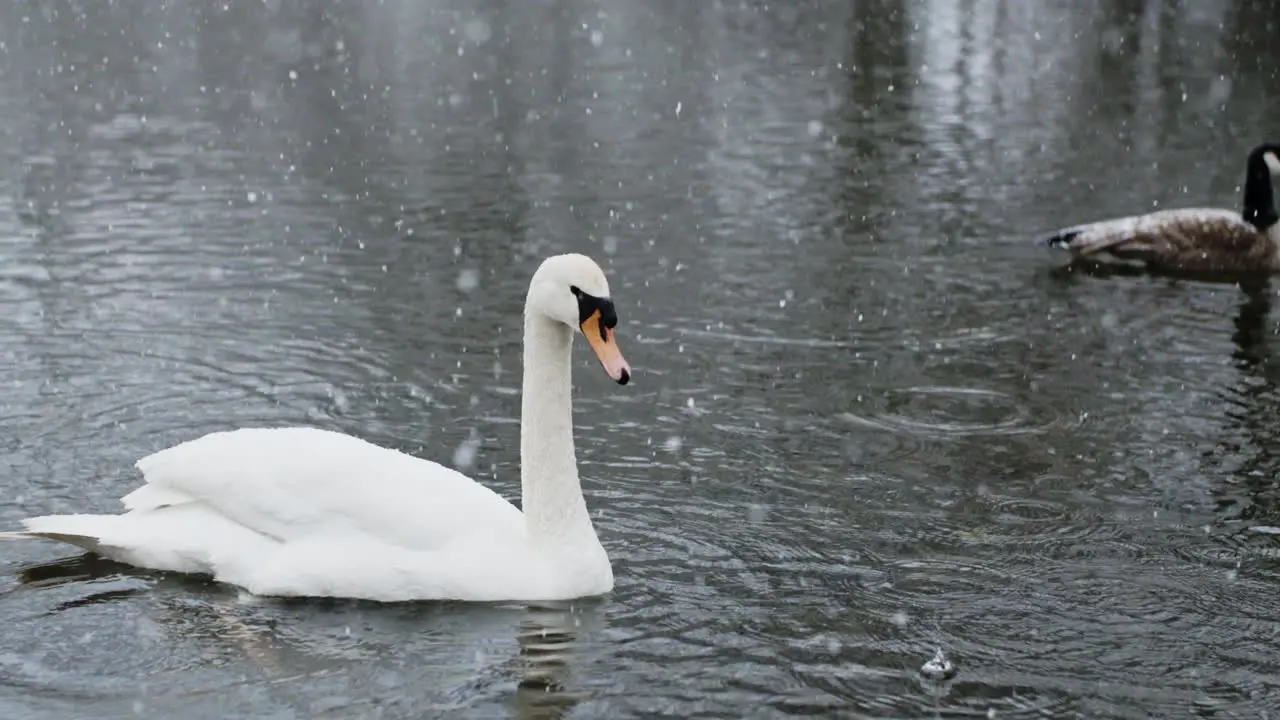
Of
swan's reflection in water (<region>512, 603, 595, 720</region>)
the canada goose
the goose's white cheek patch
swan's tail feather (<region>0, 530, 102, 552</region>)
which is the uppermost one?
the goose's white cheek patch

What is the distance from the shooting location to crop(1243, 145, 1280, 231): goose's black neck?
15.5m

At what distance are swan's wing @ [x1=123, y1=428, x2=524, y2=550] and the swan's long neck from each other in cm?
18

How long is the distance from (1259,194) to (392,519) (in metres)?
10.7

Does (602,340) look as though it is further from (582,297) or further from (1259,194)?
(1259,194)

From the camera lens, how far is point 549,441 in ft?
25.0

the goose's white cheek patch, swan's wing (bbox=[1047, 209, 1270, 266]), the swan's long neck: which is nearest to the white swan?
the swan's long neck

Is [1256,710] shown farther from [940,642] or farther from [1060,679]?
[940,642]

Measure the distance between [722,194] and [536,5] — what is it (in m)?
22.0

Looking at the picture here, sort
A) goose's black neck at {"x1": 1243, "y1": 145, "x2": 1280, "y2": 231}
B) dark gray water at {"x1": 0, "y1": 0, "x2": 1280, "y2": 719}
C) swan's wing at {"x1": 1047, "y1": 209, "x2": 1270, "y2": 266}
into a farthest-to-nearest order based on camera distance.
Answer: goose's black neck at {"x1": 1243, "y1": 145, "x2": 1280, "y2": 231}, swan's wing at {"x1": 1047, "y1": 209, "x2": 1270, "y2": 266}, dark gray water at {"x1": 0, "y1": 0, "x2": 1280, "y2": 719}

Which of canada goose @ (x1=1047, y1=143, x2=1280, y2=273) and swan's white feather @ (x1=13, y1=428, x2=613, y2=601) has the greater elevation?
canada goose @ (x1=1047, y1=143, x2=1280, y2=273)

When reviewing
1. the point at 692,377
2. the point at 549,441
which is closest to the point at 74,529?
the point at 549,441

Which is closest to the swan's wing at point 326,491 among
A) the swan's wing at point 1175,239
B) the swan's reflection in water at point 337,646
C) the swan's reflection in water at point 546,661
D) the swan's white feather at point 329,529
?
the swan's white feather at point 329,529

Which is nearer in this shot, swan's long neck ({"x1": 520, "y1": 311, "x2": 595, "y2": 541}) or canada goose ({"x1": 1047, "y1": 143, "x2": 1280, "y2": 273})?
swan's long neck ({"x1": 520, "y1": 311, "x2": 595, "y2": 541})

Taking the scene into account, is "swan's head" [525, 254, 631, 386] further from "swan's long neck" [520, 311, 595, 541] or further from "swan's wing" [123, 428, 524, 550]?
"swan's wing" [123, 428, 524, 550]
